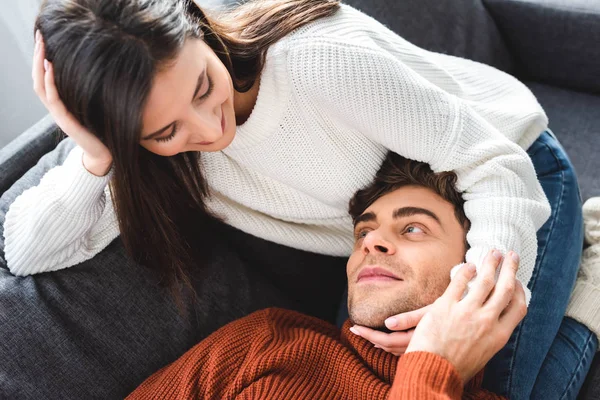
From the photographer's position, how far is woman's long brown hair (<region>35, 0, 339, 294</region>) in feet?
2.94

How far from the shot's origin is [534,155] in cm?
149

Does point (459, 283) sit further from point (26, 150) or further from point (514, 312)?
point (26, 150)

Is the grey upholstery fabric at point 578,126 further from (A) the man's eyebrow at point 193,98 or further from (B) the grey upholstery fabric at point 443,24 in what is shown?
(A) the man's eyebrow at point 193,98

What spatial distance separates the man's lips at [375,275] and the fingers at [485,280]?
0.17 metres

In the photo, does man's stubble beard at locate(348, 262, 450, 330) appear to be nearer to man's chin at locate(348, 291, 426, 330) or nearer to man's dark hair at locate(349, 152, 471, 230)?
man's chin at locate(348, 291, 426, 330)

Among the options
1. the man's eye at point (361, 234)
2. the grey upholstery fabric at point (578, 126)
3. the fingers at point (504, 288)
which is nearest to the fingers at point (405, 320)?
the fingers at point (504, 288)

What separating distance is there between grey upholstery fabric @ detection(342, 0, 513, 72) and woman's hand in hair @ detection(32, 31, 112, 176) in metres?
0.96

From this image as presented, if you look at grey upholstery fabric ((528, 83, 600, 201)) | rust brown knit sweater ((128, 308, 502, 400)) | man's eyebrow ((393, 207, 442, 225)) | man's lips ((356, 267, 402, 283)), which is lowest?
grey upholstery fabric ((528, 83, 600, 201))

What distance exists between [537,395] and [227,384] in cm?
65

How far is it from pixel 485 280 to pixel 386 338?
22 centimetres

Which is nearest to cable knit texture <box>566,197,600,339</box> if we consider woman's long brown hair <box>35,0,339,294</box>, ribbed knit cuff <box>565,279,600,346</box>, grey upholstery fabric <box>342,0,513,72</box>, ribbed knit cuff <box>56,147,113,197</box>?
ribbed knit cuff <box>565,279,600,346</box>

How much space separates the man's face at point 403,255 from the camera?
118 centimetres

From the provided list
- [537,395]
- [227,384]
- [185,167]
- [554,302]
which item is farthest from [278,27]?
[537,395]

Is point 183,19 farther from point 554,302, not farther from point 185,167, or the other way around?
point 554,302
